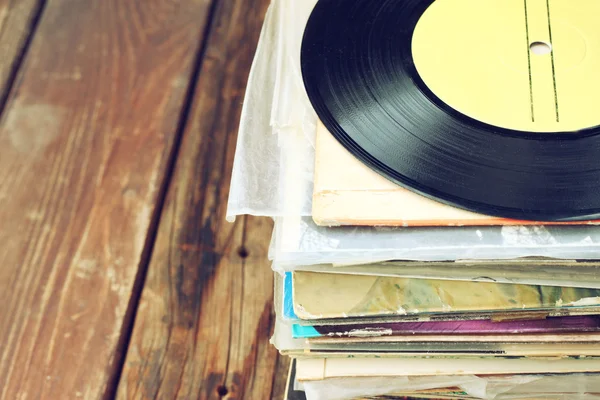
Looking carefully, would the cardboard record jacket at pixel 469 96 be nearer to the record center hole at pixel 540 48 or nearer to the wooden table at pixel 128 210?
the record center hole at pixel 540 48

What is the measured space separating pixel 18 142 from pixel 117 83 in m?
0.17

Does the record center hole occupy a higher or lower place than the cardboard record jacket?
higher

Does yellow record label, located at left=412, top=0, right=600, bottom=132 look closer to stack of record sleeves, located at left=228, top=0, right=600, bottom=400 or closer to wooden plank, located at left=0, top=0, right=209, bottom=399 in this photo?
stack of record sleeves, located at left=228, top=0, right=600, bottom=400

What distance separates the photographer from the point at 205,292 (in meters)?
0.87

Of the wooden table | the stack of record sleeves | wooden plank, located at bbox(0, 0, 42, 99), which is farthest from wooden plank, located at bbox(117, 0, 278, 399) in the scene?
wooden plank, located at bbox(0, 0, 42, 99)

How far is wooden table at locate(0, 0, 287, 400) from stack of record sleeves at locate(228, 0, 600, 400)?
0.20 meters

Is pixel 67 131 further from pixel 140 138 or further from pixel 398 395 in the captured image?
pixel 398 395

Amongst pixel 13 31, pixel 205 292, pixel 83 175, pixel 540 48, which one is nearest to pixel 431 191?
pixel 540 48

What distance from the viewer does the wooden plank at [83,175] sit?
32.9 inches

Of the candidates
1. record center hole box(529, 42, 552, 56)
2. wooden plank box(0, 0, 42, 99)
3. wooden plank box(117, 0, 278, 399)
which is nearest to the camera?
record center hole box(529, 42, 552, 56)

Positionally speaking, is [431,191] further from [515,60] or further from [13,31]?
[13,31]

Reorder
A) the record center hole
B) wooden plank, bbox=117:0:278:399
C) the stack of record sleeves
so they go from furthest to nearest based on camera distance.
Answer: wooden plank, bbox=117:0:278:399 → the record center hole → the stack of record sleeves

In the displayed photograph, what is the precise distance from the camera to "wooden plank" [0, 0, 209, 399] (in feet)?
2.74

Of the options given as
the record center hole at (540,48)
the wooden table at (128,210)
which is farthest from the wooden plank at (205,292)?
the record center hole at (540,48)
